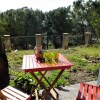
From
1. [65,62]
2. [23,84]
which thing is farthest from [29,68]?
[23,84]

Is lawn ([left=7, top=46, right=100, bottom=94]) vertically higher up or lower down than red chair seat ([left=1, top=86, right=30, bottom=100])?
lower down

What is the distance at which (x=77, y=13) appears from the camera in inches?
1620

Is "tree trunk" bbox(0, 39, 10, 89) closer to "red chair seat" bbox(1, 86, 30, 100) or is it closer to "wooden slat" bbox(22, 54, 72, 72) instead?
"red chair seat" bbox(1, 86, 30, 100)

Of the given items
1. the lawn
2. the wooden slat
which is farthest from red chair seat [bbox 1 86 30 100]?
the lawn

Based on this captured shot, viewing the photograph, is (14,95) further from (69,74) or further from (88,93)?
(69,74)

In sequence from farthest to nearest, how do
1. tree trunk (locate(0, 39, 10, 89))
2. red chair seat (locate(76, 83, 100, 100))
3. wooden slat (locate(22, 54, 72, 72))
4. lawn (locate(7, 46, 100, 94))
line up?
lawn (locate(7, 46, 100, 94))
wooden slat (locate(22, 54, 72, 72))
red chair seat (locate(76, 83, 100, 100))
tree trunk (locate(0, 39, 10, 89))

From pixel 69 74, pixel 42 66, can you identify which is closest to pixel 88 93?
pixel 42 66

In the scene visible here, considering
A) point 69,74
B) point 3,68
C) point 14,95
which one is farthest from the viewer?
point 69,74

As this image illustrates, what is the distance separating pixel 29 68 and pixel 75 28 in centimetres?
3782

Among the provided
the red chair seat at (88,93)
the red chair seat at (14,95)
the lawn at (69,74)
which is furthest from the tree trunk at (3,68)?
the lawn at (69,74)

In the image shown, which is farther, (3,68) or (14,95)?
(14,95)

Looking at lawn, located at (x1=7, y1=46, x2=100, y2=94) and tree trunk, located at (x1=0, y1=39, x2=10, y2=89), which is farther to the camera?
lawn, located at (x1=7, y1=46, x2=100, y2=94)

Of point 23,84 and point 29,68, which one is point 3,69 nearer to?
point 29,68

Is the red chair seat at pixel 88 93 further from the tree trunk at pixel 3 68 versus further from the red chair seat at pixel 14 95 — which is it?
the tree trunk at pixel 3 68
